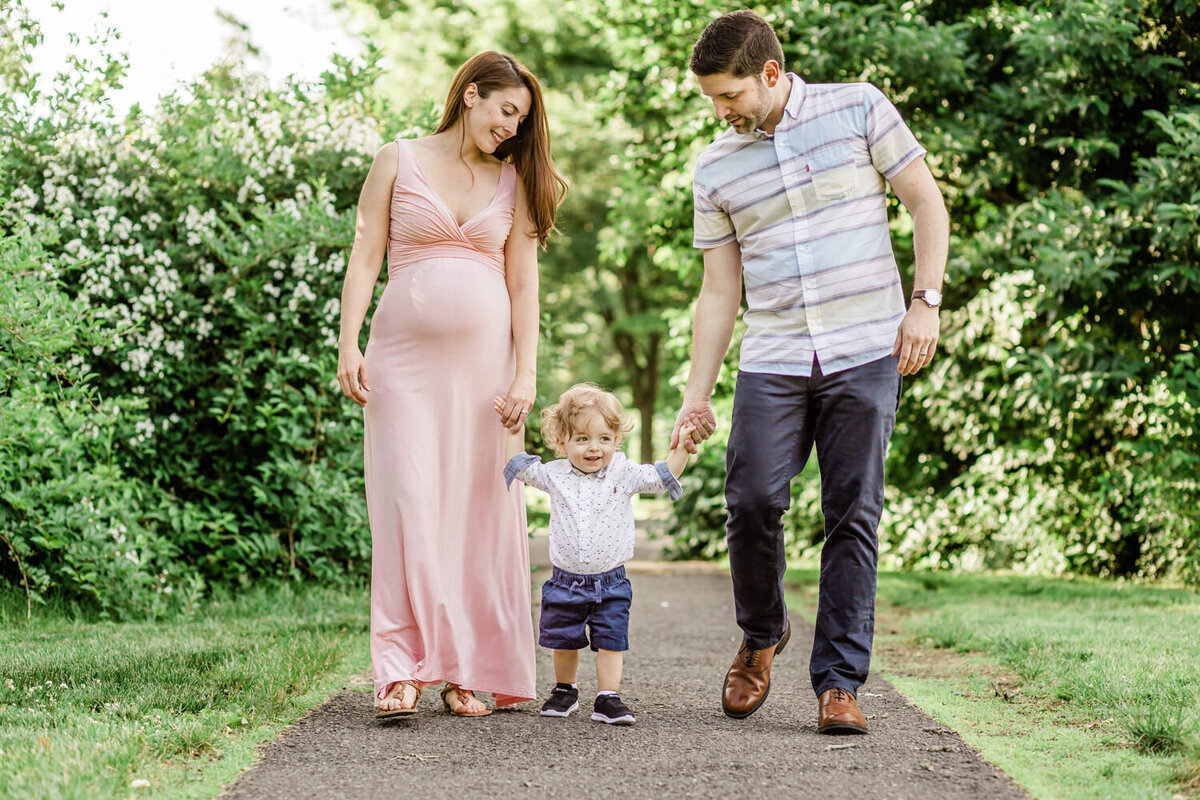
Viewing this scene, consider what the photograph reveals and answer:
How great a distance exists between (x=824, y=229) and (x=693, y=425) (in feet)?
2.48

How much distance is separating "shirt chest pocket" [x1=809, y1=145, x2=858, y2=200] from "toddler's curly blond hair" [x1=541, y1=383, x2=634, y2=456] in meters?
0.93

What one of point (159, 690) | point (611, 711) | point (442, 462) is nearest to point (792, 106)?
point (442, 462)

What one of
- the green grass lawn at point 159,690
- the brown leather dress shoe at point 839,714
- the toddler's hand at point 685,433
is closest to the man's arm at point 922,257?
the toddler's hand at point 685,433

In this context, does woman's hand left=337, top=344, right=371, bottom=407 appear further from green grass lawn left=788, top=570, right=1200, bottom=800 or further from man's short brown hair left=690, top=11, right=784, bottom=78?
green grass lawn left=788, top=570, right=1200, bottom=800

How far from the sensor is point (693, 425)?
3943 millimetres

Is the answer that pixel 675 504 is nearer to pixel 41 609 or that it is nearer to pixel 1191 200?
pixel 1191 200

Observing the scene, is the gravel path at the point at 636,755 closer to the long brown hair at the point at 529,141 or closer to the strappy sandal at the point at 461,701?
the strappy sandal at the point at 461,701

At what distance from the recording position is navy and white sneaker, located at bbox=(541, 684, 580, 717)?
3.93 m

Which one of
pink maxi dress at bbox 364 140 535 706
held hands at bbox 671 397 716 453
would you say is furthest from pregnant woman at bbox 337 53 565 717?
held hands at bbox 671 397 716 453

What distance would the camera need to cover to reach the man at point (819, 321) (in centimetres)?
368

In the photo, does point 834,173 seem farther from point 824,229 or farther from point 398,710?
point 398,710

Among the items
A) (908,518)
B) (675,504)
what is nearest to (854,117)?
(908,518)

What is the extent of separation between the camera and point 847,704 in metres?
3.61

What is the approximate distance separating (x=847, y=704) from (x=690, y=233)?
19.8ft
